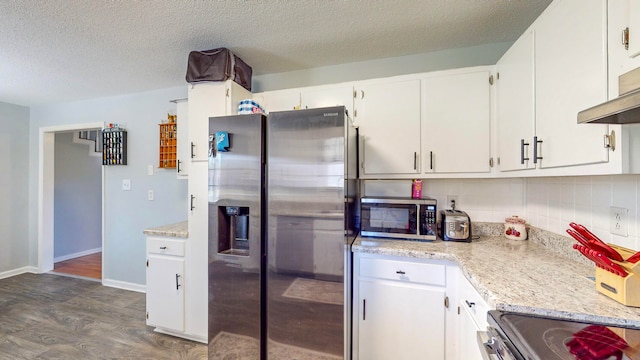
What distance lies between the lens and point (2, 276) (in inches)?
132

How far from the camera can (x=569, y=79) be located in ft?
3.38

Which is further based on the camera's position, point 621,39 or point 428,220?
point 428,220

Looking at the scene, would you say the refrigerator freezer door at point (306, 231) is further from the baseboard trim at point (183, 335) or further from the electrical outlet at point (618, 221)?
the electrical outlet at point (618, 221)

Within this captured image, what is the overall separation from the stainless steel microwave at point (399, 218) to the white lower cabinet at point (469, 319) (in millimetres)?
406

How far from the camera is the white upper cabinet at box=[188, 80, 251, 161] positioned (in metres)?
1.98

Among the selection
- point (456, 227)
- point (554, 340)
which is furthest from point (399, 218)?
point (554, 340)

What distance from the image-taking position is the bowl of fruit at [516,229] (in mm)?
1747

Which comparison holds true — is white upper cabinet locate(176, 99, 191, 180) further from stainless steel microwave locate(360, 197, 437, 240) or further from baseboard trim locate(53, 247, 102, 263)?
baseboard trim locate(53, 247, 102, 263)

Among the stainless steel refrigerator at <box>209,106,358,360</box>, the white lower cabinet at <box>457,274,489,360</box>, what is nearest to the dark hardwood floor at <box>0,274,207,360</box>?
the stainless steel refrigerator at <box>209,106,358,360</box>

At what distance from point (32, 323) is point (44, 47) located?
2455 mm

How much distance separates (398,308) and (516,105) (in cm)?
139

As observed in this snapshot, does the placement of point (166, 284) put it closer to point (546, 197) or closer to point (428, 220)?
point (428, 220)

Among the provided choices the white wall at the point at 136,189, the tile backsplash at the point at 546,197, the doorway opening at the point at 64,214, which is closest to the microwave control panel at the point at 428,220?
the tile backsplash at the point at 546,197

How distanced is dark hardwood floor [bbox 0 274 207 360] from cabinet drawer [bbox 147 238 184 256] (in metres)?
0.75
